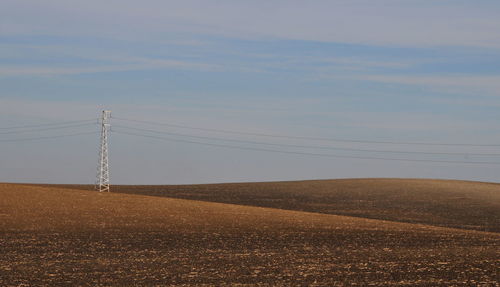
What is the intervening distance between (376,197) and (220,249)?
4536cm

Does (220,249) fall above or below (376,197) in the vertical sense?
below

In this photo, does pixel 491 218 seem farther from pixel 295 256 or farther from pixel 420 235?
pixel 295 256

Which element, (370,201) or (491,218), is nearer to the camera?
(491,218)

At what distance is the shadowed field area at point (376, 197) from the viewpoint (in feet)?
191

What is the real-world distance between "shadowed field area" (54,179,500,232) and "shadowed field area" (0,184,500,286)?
37.6 feet

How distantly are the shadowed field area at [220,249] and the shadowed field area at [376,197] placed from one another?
11.4 m

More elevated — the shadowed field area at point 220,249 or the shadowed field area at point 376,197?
the shadowed field area at point 376,197

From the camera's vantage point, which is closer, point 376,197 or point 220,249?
point 220,249

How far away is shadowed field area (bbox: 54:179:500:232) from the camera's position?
Answer: 58.1 metres

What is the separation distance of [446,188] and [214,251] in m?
58.9

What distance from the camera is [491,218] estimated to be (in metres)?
57.7

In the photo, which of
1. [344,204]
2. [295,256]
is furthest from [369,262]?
[344,204]

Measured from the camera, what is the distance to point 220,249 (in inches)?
1176

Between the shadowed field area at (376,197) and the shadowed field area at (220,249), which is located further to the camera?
the shadowed field area at (376,197)
